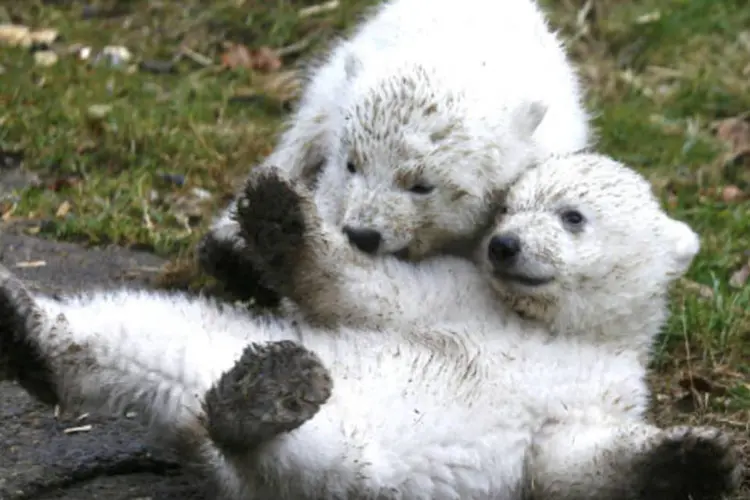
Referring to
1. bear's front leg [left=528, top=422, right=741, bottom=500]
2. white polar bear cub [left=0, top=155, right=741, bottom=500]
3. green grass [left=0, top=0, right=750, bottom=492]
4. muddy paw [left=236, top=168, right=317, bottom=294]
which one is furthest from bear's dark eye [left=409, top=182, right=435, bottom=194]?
green grass [left=0, top=0, right=750, bottom=492]

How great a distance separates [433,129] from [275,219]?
0.69 meters

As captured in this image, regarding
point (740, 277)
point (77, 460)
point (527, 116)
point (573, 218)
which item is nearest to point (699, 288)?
point (740, 277)

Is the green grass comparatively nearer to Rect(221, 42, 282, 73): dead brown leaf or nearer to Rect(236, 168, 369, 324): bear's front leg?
Rect(221, 42, 282, 73): dead brown leaf

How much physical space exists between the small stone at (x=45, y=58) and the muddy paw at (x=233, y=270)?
363 centimetres

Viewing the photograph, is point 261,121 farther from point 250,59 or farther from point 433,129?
point 433,129

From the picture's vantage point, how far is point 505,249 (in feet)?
13.6

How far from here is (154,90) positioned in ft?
26.2

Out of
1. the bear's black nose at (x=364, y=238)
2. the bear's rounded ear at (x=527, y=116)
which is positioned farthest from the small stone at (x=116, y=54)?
the bear's black nose at (x=364, y=238)

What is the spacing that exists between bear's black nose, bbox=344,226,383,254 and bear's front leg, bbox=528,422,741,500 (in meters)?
0.77

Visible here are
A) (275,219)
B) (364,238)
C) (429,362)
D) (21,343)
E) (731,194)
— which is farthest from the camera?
(731,194)

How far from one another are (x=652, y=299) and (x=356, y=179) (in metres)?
0.93

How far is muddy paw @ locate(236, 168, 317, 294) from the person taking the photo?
3932mm

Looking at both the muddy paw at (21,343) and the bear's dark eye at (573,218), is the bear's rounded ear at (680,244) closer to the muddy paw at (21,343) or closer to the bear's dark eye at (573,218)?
the bear's dark eye at (573,218)

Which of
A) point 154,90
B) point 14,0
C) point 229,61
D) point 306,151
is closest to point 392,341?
point 306,151
